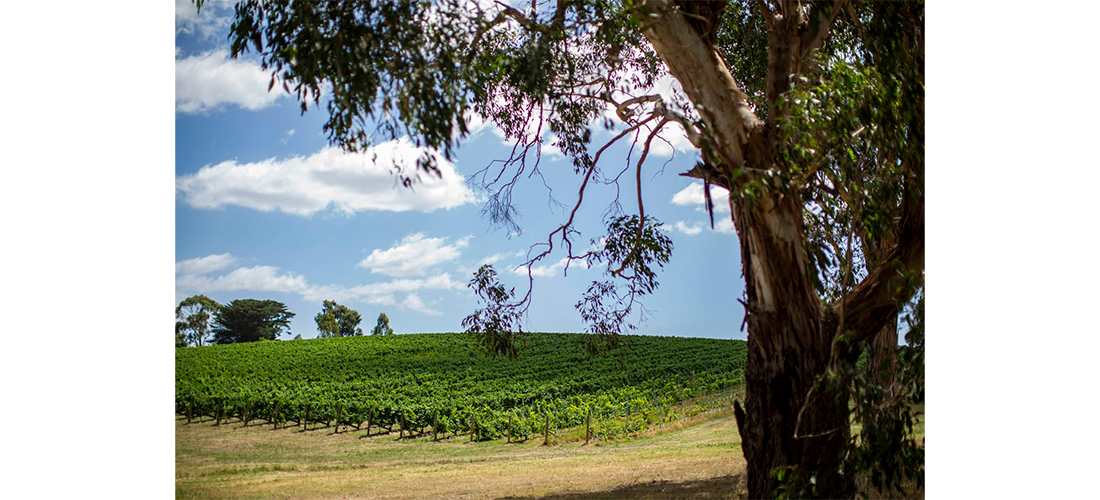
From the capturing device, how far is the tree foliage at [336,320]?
23219mm

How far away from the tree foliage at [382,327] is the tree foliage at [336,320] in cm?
204

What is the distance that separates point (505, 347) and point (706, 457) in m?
3.34

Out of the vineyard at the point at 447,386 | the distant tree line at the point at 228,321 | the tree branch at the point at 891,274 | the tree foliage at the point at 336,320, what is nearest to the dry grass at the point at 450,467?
the vineyard at the point at 447,386

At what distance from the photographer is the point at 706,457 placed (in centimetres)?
757

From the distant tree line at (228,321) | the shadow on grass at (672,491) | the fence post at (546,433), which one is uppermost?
the distant tree line at (228,321)

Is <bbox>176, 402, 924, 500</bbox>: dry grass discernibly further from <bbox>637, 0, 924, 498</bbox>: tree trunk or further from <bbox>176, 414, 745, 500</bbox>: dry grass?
<bbox>637, 0, 924, 498</bbox>: tree trunk

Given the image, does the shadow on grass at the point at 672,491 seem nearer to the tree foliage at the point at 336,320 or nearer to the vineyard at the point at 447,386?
the vineyard at the point at 447,386

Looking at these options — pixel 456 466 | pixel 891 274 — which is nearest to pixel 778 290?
pixel 891 274

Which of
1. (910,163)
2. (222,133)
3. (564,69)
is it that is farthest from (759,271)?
(222,133)

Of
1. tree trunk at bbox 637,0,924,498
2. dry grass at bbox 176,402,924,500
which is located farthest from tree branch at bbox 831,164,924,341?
dry grass at bbox 176,402,924,500

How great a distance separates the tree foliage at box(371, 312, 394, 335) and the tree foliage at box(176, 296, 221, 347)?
21856 mm

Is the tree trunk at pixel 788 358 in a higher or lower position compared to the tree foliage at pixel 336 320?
lower

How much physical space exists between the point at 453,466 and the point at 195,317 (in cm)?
413

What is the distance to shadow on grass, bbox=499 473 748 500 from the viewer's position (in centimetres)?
482
